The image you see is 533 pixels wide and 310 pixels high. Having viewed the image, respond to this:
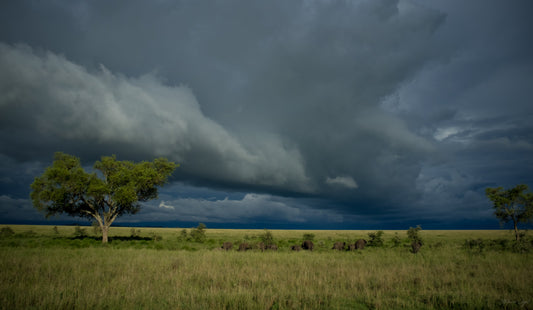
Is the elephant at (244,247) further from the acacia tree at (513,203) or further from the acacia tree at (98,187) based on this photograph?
the acacia tree at (513,203)

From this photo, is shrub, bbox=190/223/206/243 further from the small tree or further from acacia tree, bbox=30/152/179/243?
acacia tree, bbox=30/152/179/243

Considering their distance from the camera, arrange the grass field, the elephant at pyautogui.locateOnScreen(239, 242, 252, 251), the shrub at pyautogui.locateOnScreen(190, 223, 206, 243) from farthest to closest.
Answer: the shrub at pyautogui.locateOnScreen(190, 223, 206, 243)
the elephant at pyautogui.locateOnScreen(239, 242, 252, 251)
the grass field

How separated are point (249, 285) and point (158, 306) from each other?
4.42m

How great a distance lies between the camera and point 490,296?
30.5ft

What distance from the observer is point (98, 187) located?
109 feet

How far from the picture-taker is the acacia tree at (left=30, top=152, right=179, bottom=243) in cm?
3328

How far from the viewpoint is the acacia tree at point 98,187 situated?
3328 centimetres

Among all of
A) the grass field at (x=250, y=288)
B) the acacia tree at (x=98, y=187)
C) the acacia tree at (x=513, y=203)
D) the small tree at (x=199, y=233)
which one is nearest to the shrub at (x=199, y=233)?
the small tree at (x=199, y=233)

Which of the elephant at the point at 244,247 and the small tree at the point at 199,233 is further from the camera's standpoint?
the small tree at the point at 199,233

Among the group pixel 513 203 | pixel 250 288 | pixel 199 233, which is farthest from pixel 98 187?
pixel 513 203

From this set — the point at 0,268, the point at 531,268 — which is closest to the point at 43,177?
the point at 0,268

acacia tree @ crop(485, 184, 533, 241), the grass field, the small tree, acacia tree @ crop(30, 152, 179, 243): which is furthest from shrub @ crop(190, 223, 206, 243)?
acacia tree @ crop(485, 184, 533, 241)

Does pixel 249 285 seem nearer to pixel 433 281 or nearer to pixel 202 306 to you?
pixel 202 306

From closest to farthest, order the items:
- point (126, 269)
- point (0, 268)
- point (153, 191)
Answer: point (0, 268) < point (126, 269) < point (153, 191)
